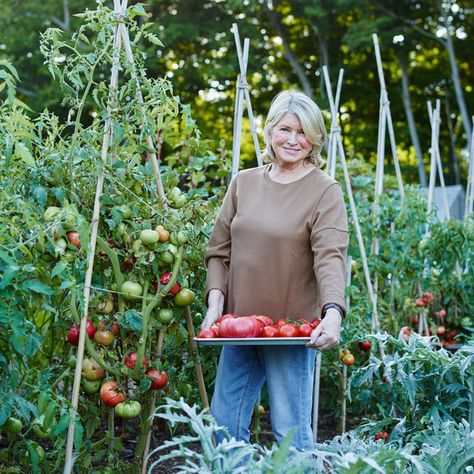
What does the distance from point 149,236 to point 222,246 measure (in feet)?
0.94

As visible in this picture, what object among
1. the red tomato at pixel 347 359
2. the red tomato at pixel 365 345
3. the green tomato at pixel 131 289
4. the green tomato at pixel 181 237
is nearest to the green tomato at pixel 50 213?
the green tomato at pixel 131 289

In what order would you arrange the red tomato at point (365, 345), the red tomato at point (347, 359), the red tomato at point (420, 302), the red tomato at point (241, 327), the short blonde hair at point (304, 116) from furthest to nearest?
the red tomato at point (420, 302) < the red tomato at point (365, 345) < the red tomato at point (347, 359) < the short blonde hair at point (304, 116) < the red tomato at point (241, 327)

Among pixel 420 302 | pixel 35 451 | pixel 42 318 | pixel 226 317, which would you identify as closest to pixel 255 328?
pixel 226 317

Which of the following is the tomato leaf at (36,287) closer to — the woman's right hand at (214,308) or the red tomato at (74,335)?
the red tomato at (74,335)

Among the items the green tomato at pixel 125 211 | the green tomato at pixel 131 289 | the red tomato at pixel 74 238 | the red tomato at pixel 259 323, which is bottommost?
the red tomato at pixel 259 323

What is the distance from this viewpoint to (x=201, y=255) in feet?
9.49

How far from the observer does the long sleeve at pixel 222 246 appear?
8.50 ft

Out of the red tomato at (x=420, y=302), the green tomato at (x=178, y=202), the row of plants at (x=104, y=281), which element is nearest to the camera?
the row of plants at (x=104, y=281)

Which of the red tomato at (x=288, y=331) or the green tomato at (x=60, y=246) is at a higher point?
the green tomato at (x=60, y=246)

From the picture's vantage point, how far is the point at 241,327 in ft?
7.34

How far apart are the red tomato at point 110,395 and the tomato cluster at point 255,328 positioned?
15.3 inches

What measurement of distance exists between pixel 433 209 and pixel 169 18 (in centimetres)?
1294

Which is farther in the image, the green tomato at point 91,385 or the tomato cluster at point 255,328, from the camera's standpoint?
the green tomato at point 91,385

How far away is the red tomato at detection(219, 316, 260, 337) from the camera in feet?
7.32
